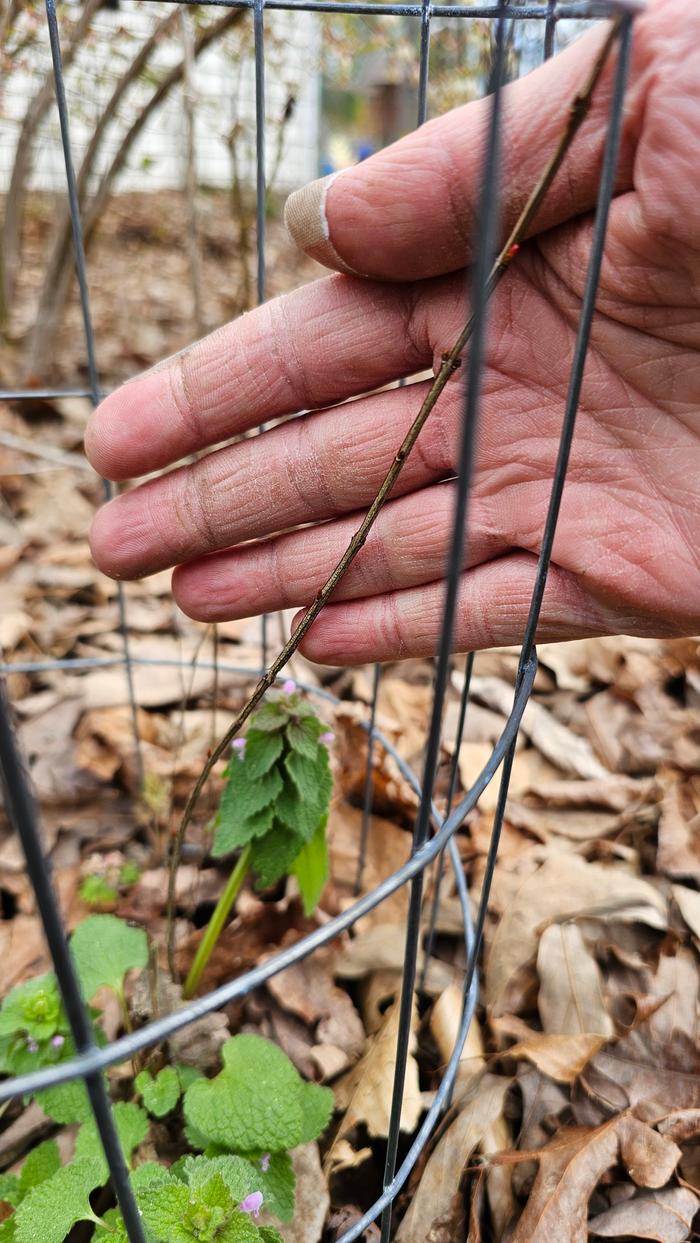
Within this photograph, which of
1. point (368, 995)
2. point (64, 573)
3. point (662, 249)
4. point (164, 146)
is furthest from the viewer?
point (164, 146)

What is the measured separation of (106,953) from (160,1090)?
185 millimetres

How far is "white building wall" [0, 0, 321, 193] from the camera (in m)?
2.86

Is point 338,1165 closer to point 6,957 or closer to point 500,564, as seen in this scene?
point 6,957

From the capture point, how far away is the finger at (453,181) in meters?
0.92

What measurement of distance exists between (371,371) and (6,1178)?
3.70 ft

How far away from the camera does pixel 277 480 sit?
4.05 feet

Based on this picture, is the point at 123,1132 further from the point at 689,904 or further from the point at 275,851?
the point at 689,904

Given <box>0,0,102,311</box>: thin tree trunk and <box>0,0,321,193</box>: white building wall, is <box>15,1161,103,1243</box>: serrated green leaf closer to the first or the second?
<box>0,0,321,193</box>: white building wall

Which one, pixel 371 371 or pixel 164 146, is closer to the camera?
pixel 371 371

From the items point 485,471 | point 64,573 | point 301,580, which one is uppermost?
point 485,471

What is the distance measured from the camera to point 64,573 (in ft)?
7.82

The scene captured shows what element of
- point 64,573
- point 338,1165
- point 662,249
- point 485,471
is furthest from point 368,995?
point 64,573

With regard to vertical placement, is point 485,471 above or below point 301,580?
above

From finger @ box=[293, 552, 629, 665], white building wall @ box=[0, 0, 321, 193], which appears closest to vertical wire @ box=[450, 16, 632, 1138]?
finger @ box=[293, 552, 629, 665]
